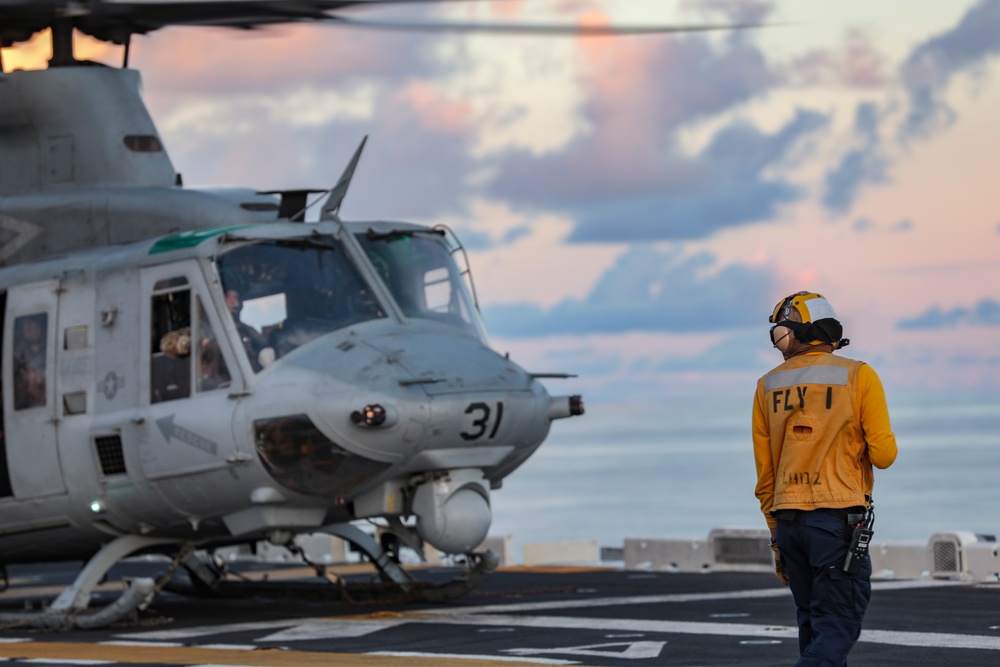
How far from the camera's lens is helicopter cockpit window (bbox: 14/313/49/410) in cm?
1422

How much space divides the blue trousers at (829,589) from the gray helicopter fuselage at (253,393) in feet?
17.4

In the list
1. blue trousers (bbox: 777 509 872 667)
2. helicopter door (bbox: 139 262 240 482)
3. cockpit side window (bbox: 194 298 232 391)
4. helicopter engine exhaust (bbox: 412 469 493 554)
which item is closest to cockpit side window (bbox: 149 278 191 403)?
helicopter door (bbox: 139 262 240 482)

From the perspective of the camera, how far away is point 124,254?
14.1m

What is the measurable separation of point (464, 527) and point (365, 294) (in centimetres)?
207

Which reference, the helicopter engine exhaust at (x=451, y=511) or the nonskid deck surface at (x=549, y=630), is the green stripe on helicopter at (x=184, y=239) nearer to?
the helicopter engine exhaust at (x=451, y=511)

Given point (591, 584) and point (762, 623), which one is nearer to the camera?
point (762, 623)

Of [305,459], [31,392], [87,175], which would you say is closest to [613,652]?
[305,459]

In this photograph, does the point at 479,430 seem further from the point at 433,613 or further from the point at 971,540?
the point at 971,540

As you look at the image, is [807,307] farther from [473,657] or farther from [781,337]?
[473,657]

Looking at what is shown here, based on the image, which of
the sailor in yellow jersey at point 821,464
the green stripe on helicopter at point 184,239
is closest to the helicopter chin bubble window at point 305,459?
the green stripe on helicopter at point 184,239

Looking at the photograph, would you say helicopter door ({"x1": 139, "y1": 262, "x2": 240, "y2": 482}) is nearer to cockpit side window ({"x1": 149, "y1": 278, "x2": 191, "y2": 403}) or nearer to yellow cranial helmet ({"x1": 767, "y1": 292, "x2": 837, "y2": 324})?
cockpit side window ({"x1": 149, "y1": 278, "x2": 191, "y2": 403})

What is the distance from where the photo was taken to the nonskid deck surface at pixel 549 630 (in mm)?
10500

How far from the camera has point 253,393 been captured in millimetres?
12922

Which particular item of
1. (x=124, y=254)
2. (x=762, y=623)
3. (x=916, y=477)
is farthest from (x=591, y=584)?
(x=916, y=477)
